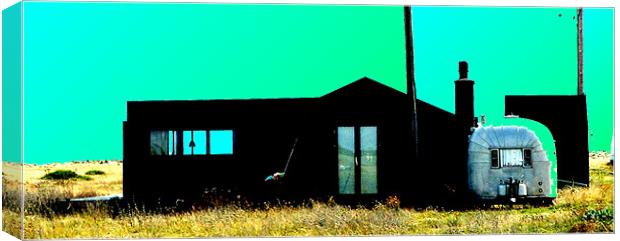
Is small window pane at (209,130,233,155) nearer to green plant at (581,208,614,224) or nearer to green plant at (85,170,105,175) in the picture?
green plant at (85,170,105,175)

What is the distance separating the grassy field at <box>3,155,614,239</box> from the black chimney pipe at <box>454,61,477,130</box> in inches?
58.8

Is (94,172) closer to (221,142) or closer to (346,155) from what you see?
(221,142)

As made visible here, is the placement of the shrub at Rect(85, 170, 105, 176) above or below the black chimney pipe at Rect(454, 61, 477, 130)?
below

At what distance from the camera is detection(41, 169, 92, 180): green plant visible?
1781 centimetres

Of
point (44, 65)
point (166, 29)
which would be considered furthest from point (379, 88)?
point (44, 65)

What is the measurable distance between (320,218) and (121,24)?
4.04 metres

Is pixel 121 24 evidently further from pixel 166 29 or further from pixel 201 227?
pixel 201 227

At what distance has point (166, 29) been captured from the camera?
17938mm

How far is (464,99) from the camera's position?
63.5 feet

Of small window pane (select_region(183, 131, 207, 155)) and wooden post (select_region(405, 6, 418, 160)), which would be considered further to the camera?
small window pane (select_region(183, 131, 207, 155))

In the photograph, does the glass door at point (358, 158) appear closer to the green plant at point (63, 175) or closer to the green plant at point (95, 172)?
the green plant at point (95, 172)

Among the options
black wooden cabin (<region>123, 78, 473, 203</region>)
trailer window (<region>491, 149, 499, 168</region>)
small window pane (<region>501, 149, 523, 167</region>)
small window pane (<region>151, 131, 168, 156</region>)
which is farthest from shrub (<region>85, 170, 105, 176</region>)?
small window pane (<region>501, 149, 523, 167</region>)

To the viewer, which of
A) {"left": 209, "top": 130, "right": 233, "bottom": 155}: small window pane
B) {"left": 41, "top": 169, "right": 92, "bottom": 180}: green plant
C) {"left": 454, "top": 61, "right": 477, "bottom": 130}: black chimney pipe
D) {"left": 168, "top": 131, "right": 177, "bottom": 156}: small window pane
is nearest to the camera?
{"left": 41, "top": 169, "right": 92, "bottom": 180}: green plant

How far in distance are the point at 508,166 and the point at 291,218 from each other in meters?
3.74
